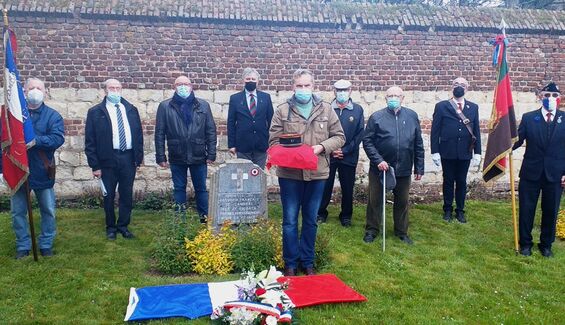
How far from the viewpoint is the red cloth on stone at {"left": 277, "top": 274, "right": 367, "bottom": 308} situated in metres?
4.57

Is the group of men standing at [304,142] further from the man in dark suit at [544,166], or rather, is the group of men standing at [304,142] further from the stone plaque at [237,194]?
the stone plaque at [237,194]

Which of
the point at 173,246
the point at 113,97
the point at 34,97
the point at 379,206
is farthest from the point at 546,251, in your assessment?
the point at 34,97

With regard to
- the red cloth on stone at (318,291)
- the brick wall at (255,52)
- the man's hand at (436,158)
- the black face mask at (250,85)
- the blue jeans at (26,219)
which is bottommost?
the red cloth on stone at (318,291)

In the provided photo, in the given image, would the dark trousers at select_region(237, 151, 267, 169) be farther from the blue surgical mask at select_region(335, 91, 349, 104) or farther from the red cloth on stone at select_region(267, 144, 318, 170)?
the red cloth on stone at select_region(267, 144, 318, 170)

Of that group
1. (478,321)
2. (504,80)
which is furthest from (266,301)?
(504,80)

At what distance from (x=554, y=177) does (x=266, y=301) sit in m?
4.17

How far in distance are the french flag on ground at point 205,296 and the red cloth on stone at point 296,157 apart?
3.91 ft

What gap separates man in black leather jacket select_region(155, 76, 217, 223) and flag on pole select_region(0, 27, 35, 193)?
68.7 inches

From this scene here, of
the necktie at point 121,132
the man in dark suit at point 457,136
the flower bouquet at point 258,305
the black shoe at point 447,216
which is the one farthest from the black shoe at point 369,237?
the necktie at point 121,132

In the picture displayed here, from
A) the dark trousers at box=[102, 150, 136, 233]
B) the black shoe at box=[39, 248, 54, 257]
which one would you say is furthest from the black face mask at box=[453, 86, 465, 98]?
the black shoe at box=[39, 248, 54, 257]

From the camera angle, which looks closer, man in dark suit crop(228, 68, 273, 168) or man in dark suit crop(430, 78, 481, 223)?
man in dark suit crop(228, 68, 273, 168)

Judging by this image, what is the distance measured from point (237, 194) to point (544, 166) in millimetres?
3945

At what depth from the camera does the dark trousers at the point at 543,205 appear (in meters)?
6.09

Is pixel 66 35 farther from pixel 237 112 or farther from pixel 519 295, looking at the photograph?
pixel 519 295
